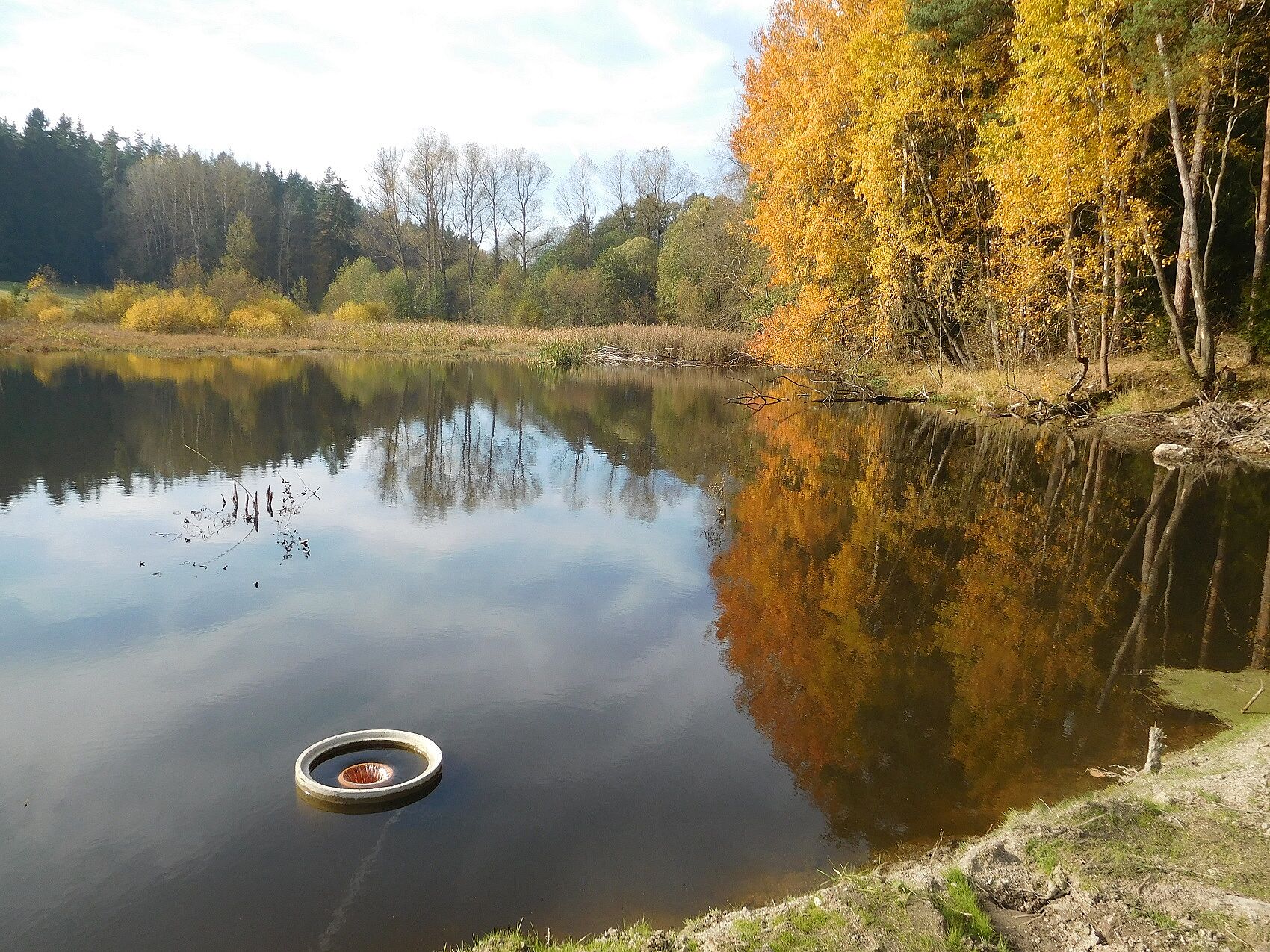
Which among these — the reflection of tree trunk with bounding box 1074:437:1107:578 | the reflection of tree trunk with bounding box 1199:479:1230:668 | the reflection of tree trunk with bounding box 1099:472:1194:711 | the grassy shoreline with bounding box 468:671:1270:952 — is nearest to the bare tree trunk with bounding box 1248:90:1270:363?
the reflection of tree trunk with bounding box 1074:437:1107:578

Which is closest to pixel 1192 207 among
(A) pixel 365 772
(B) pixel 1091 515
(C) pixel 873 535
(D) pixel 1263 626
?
(B) pixel 1091 515

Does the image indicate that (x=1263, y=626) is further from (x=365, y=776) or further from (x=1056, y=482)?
(x=365, y=776)

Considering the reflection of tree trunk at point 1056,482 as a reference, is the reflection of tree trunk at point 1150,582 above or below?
below

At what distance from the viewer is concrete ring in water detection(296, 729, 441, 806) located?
14.0 ft

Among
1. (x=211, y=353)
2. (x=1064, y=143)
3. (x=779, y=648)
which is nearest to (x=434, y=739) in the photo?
(x=779, y=648)

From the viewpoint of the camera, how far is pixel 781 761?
4.88 meters

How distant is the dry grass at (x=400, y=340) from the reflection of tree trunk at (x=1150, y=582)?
28.3 metres

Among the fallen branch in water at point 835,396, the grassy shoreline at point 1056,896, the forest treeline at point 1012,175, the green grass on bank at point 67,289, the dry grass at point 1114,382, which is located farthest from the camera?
the green grass on bank at point 67,289

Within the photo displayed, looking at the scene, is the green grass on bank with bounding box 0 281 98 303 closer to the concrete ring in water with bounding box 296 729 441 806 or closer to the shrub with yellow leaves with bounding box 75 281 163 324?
the shrub with yellow leaves with bounding box 75 281 163 324

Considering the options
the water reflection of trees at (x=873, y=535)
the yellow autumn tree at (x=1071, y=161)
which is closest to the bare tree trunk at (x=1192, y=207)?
the yellow autumn tree at (x=1071, y=161)

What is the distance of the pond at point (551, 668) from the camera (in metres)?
3.79

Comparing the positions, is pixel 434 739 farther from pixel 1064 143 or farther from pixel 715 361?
pixel 715 361

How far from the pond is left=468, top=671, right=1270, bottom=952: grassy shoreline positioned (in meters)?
0.52

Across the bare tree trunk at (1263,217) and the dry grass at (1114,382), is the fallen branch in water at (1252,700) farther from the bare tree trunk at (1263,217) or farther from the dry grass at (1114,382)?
the dry grass at (1114,382)
